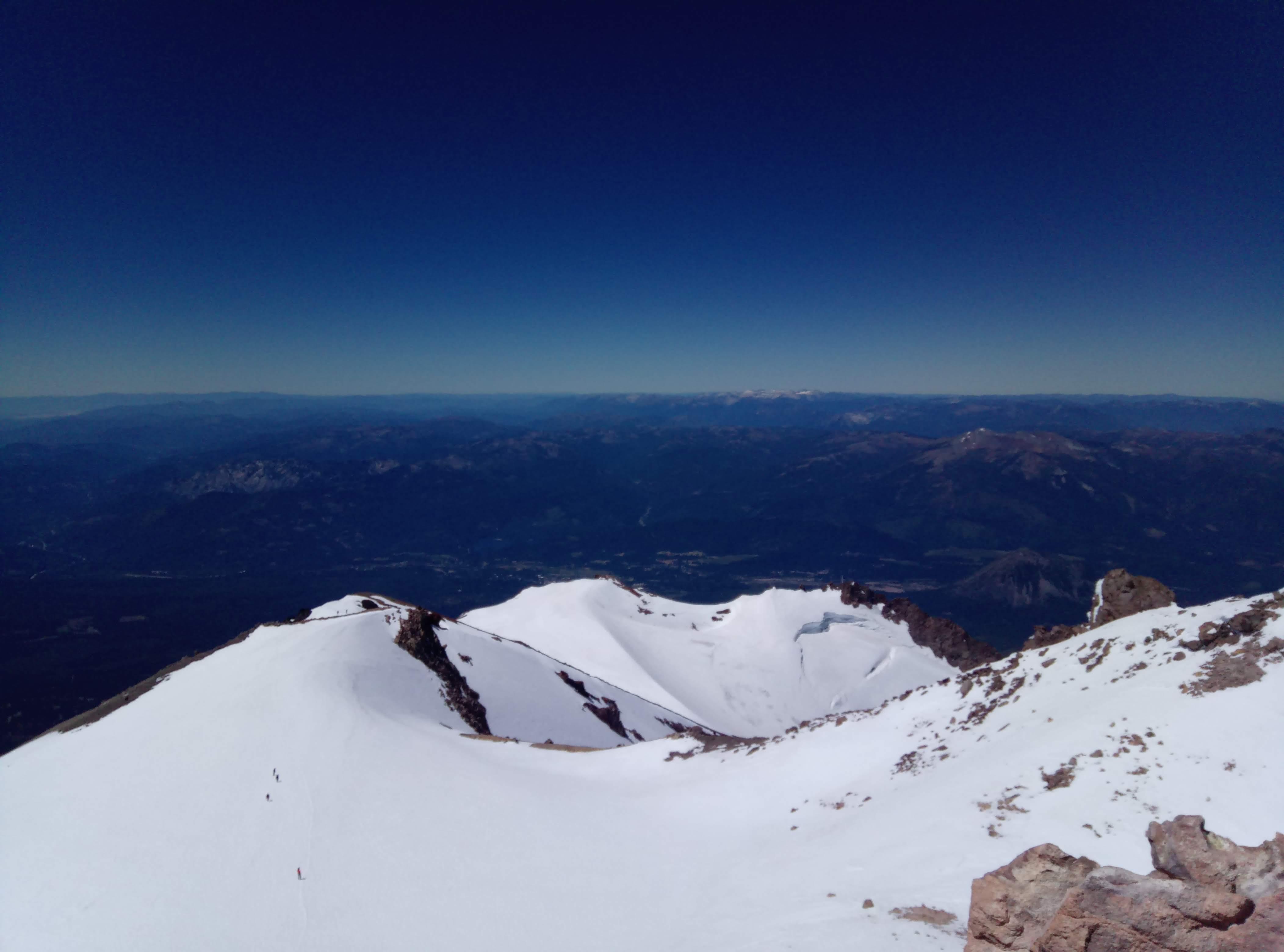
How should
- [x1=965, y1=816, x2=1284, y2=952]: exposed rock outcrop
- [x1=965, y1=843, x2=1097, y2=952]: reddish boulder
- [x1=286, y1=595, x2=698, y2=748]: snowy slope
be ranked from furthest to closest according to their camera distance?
[x1=286, y1=595, x2=698, y2=748]: snowy slope
[x1=965, y1=843, x2=1097, y2=952]: reddish boulder
[x1=965, y1=816, x2=1284, y2=952]: exposed rock outcrop

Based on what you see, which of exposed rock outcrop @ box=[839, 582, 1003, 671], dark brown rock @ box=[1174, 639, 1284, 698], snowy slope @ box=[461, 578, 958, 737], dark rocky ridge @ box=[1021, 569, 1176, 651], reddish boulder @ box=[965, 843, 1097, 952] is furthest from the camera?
exposed rock outcrop @ box=[839, 582, 1003, 671]

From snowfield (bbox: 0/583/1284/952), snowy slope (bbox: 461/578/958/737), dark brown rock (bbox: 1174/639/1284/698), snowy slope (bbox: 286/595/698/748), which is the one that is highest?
dark brown rock (bbox: 1174/639/1284/698)

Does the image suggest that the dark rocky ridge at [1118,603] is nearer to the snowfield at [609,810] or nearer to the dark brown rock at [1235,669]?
the snowfield at [609,810]

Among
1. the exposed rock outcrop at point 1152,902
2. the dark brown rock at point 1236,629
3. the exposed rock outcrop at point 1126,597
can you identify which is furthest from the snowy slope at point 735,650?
the exposed rock outcrop at point 1152,902

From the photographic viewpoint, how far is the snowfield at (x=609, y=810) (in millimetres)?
12398

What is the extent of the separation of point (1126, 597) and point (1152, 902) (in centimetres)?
2556

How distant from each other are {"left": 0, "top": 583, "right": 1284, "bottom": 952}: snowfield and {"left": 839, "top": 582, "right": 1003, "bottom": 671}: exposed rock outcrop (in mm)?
58085

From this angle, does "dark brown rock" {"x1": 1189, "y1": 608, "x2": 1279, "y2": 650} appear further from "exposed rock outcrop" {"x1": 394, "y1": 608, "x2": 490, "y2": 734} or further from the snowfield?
"exposed rock outcrop" {"x1": 394, "y1": 608, "x2": 490, "y2": 734}

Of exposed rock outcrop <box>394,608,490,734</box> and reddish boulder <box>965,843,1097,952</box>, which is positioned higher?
reddish boulder <box>965,843,1097,952</box>

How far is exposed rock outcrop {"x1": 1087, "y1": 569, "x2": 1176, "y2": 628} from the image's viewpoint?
2497 centimetres

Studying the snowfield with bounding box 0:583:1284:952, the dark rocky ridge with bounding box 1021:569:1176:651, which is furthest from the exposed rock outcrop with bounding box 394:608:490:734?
the dark rocky ridge with bounding box 1021:569:1176:651

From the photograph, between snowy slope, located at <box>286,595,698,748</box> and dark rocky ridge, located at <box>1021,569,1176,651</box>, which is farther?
snowy slope, located at <box>286,595,698,748</box>

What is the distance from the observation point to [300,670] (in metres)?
33.7

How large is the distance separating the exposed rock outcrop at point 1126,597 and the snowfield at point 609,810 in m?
5.86
